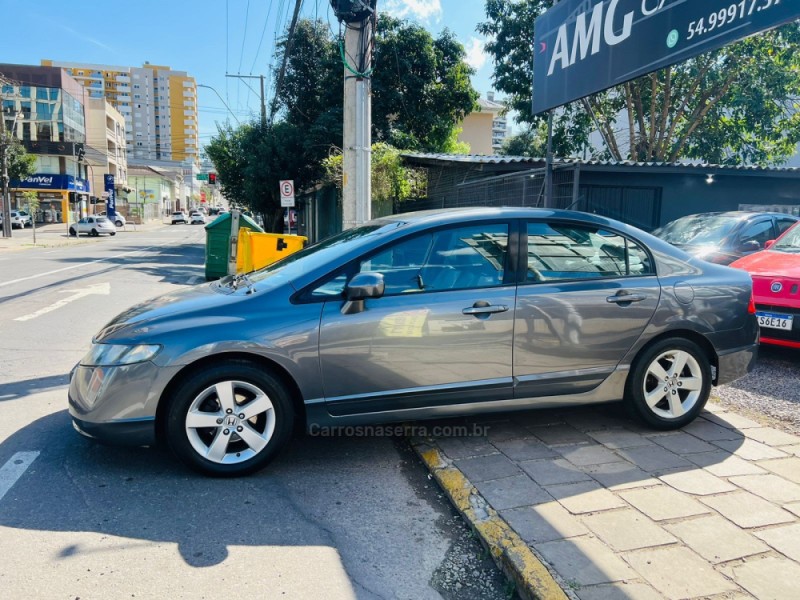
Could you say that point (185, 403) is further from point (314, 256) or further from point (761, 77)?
point (761, 77)

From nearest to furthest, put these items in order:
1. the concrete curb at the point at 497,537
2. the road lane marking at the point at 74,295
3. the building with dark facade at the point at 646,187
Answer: the concrete curb at the point at 497,537
the road lane marking at the point at 74,295
the building with dark facade at the point at 646,187

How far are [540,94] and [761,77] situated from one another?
27.8ft

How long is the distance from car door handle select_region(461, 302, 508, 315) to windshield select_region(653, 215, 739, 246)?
18.2 feet

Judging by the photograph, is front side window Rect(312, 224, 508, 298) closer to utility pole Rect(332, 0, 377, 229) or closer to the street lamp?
utility pole Rect(332, 0, 377, 229)

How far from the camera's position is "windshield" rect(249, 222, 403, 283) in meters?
3.80

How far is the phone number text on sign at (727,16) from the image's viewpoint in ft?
20.3

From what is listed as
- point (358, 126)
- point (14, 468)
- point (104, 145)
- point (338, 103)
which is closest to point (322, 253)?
point (14, 468)

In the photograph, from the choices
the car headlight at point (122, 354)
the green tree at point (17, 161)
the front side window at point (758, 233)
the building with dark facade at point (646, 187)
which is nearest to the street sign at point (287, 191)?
the building with dark facade at point (646, 187)

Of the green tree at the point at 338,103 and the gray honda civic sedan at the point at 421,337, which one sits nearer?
the gray honda civic sedan at the point at 421,337

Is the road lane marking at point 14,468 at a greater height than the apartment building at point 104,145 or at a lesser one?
lesser

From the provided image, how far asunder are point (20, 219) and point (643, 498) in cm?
5587

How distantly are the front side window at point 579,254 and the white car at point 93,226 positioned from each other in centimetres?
4235

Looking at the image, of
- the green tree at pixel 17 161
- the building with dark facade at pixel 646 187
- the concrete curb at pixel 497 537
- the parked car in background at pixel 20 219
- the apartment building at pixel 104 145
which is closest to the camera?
the concrete curb at pixel 497 537

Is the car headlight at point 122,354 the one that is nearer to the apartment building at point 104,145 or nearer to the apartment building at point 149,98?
the apartment building at point 104,145
